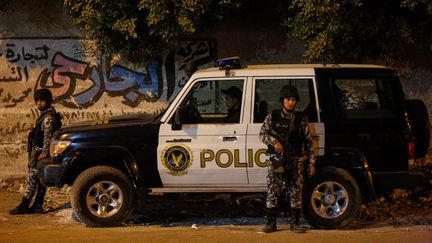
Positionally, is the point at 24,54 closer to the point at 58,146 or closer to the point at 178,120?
the point at 58,146

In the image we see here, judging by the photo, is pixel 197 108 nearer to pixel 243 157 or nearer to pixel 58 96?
pixel 243 157

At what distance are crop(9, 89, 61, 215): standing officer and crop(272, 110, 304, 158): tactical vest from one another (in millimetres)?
3259

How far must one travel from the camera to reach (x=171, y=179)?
24.5 feet

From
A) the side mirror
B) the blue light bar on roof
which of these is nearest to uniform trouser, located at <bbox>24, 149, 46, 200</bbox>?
the side mirror

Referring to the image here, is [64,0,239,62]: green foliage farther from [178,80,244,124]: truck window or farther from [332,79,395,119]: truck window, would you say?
[332,79,395,119]: truck window

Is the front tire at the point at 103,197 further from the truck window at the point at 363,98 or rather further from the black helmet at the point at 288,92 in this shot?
the truck window at the point at 363,98

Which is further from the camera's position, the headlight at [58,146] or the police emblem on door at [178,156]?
the headlight at [58,146]

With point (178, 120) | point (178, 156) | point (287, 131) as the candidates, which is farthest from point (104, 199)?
point (287, 131)

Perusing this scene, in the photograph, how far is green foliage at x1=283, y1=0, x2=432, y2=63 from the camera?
9.12 metres

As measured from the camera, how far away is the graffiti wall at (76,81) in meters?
10.7

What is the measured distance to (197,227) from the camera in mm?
7805

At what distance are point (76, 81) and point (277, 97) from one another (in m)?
4.59

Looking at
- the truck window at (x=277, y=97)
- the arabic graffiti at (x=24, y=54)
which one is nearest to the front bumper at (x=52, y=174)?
the truck window at (x=277, y=97)

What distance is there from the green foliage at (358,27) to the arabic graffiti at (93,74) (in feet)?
6.05
